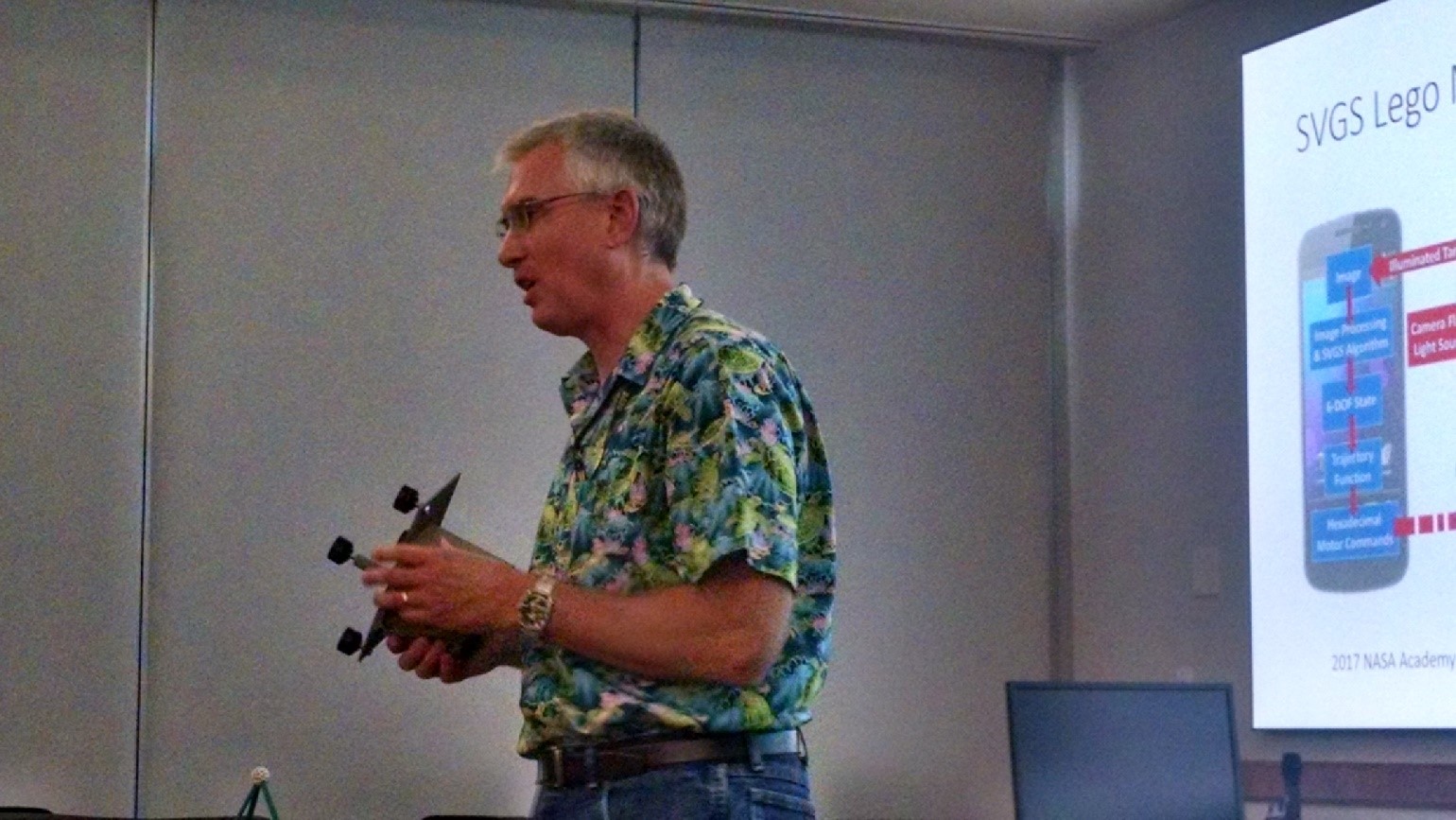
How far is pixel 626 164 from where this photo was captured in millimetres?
2289

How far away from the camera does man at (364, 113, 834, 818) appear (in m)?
2.03

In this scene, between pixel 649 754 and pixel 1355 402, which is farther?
pixel 1355 402

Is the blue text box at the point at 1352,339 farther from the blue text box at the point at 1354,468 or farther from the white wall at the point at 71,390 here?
the white wall at the point at 71,390

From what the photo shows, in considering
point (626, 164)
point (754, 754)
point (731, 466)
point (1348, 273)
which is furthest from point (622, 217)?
point (1348, 273)

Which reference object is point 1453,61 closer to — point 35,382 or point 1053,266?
point 1053,266

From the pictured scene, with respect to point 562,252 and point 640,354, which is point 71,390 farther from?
point 640,354

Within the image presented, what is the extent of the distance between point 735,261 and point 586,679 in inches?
134

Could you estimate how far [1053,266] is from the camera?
5.75m

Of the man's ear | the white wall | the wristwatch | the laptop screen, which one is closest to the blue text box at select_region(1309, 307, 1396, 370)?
the laptop screen

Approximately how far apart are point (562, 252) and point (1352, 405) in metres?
2.78

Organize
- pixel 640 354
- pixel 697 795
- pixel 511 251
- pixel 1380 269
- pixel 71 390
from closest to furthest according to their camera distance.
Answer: pixel 697 795 → pixel 640 354 → pixel 511 251 → pixel 1380 269 → pixel 71 390

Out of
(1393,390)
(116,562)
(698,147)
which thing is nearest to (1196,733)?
(1393,390)

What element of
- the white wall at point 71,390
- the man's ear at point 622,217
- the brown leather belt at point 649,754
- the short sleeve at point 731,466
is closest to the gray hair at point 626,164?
the man's ear at point 622,217

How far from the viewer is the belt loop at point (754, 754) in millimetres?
2062
